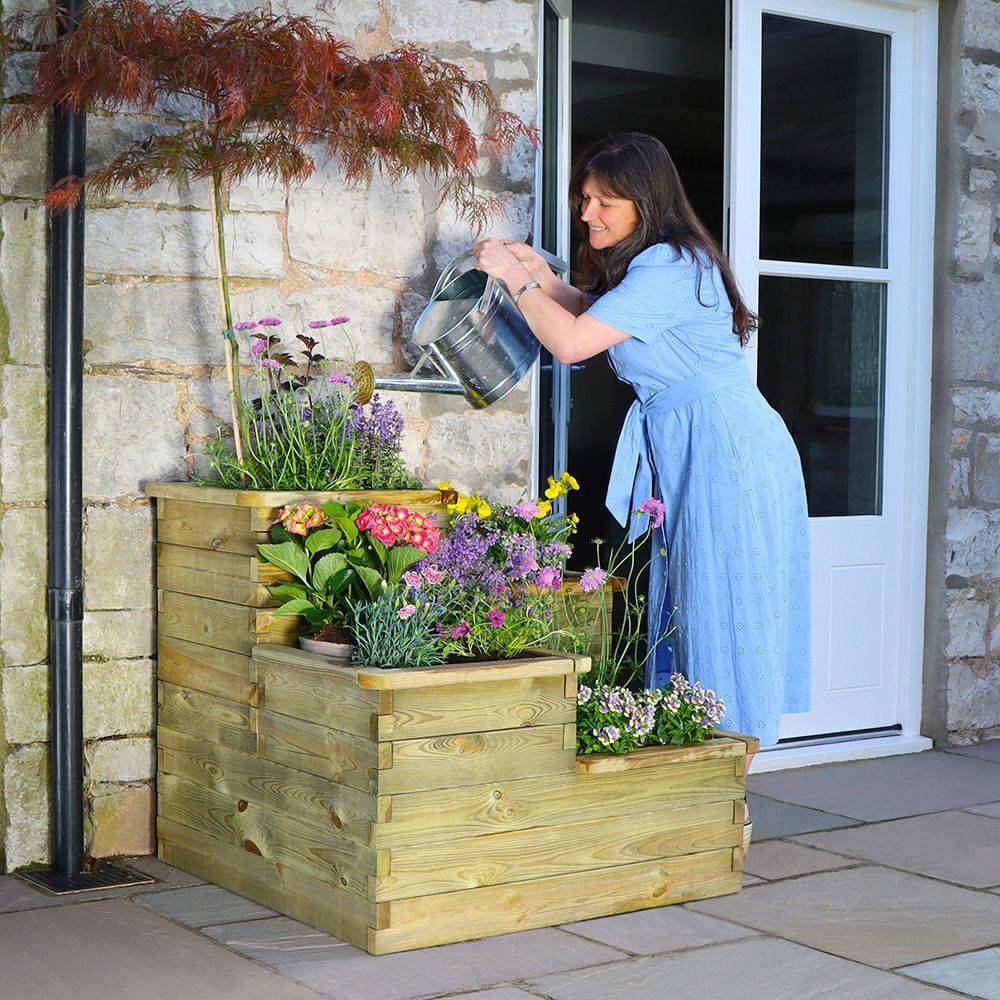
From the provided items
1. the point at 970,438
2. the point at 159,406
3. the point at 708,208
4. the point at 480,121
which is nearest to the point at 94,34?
the point at 159,406

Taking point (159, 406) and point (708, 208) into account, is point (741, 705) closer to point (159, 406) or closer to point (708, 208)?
point (159, 406)

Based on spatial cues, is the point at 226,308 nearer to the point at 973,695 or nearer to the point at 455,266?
the point at 455,266

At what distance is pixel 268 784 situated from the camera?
9.92 feet

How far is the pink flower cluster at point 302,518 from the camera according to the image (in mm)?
2959

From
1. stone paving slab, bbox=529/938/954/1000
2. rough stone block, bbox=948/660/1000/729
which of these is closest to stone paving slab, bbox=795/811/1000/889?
stone paving slab, bbox=529/938/954/1000

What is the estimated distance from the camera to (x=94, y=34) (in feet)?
9.48

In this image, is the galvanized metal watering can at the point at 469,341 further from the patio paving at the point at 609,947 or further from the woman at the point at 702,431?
the patio paving at the point at 609,947

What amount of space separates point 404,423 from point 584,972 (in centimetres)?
149

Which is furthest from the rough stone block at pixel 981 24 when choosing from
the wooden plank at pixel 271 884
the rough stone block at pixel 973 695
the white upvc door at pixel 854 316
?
the wooden plank at pixel 271 884

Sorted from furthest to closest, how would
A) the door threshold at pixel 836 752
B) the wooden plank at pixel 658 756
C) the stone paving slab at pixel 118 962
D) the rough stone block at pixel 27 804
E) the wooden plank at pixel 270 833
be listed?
the door threshold at pixel 836 752 < the rough stone block at pixel 27 804 < the wooden plank at pixel 658 756 < the wooden plank at pixel 270 833 < the stone paving slab at pixel 118 962

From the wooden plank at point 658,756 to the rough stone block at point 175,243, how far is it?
1.41 m

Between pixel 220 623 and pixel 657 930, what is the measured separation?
1121 mm

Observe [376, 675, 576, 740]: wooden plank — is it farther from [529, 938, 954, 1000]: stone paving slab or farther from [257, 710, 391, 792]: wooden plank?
[529, 938, 954, 1000]: stone paving slab

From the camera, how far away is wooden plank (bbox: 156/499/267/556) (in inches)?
120
